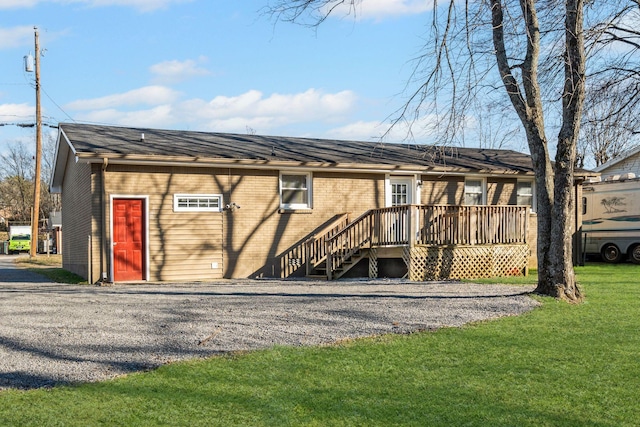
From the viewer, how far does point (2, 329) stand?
343 inches

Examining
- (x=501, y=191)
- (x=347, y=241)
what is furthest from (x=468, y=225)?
(x=501, y=191)

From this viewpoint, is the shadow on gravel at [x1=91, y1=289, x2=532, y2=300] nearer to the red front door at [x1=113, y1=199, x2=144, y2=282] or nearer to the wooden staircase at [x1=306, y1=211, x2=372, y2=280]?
the red front door at [x1=113, y1=199, x2=144, y2=282]

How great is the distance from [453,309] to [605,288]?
5.05 meters

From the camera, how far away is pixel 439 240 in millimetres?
16719

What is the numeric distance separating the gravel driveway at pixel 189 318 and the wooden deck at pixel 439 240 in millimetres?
2147

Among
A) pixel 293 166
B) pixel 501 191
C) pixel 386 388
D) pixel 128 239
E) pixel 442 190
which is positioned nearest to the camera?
pixel 386 388

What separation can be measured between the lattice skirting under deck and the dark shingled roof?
7.55 ft

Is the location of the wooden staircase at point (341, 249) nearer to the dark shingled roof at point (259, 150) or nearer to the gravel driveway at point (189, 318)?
the dark shingled roof at point (259, 150)

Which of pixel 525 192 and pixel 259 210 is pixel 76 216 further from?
pixel 525 192

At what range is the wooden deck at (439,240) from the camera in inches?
653

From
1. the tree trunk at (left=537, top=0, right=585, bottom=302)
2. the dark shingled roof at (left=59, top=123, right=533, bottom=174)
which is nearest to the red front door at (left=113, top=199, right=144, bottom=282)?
the dark shingled roof at (left=59, top=123, right=533, bottom=174)

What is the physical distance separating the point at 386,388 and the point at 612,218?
1983 cm

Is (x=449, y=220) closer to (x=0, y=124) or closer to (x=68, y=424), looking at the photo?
(x=68, y=424)

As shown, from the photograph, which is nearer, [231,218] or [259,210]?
[231,218]
